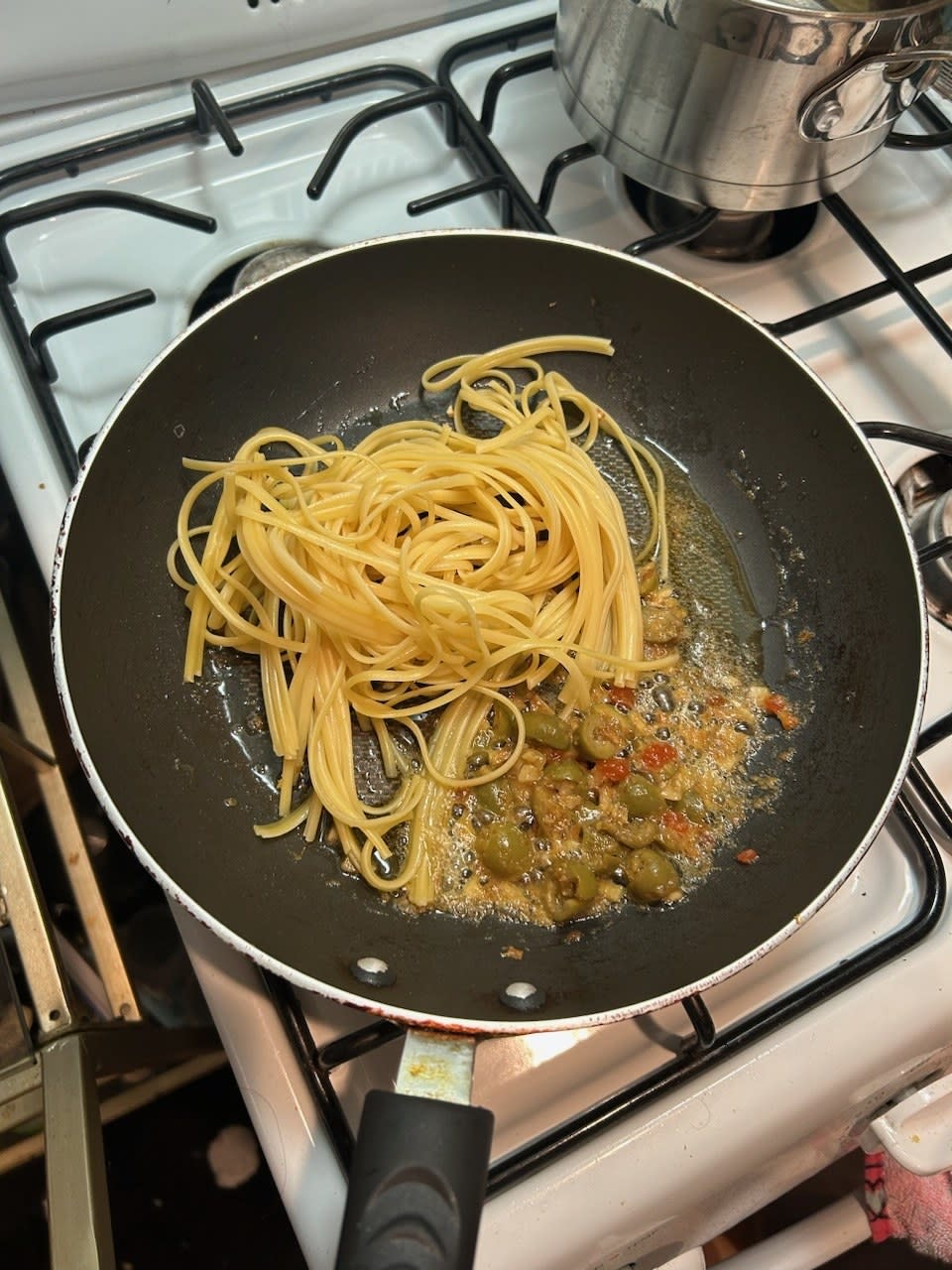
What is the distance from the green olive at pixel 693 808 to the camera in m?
1.10

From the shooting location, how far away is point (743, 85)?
3.38 feet

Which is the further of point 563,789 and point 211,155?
point 211,155

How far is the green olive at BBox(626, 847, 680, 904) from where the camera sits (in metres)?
1.02

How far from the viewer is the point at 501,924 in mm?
1029

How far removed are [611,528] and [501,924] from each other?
52cm

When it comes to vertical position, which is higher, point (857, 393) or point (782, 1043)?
point (857, 393)

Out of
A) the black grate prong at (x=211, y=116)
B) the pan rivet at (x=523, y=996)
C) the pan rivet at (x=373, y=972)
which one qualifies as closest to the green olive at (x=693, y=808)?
the pan rivet at (x=523, y=996)

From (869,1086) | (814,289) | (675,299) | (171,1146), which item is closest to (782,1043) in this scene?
(869,1086)

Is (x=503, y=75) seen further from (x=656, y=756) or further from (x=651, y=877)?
→ (x=651, y=877)

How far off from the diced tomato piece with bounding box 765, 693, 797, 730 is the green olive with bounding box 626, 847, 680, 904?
0.24 metres

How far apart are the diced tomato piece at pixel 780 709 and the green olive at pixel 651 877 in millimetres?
242

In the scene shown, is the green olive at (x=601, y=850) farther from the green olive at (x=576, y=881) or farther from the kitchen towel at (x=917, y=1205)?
the kitchen towel at (x=917, y=1205)

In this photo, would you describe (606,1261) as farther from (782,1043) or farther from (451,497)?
(451,497)

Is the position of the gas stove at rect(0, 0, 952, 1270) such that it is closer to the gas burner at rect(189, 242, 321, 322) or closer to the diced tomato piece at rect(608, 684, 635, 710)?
the gas burner at rect(189, 242, 321, 322)
